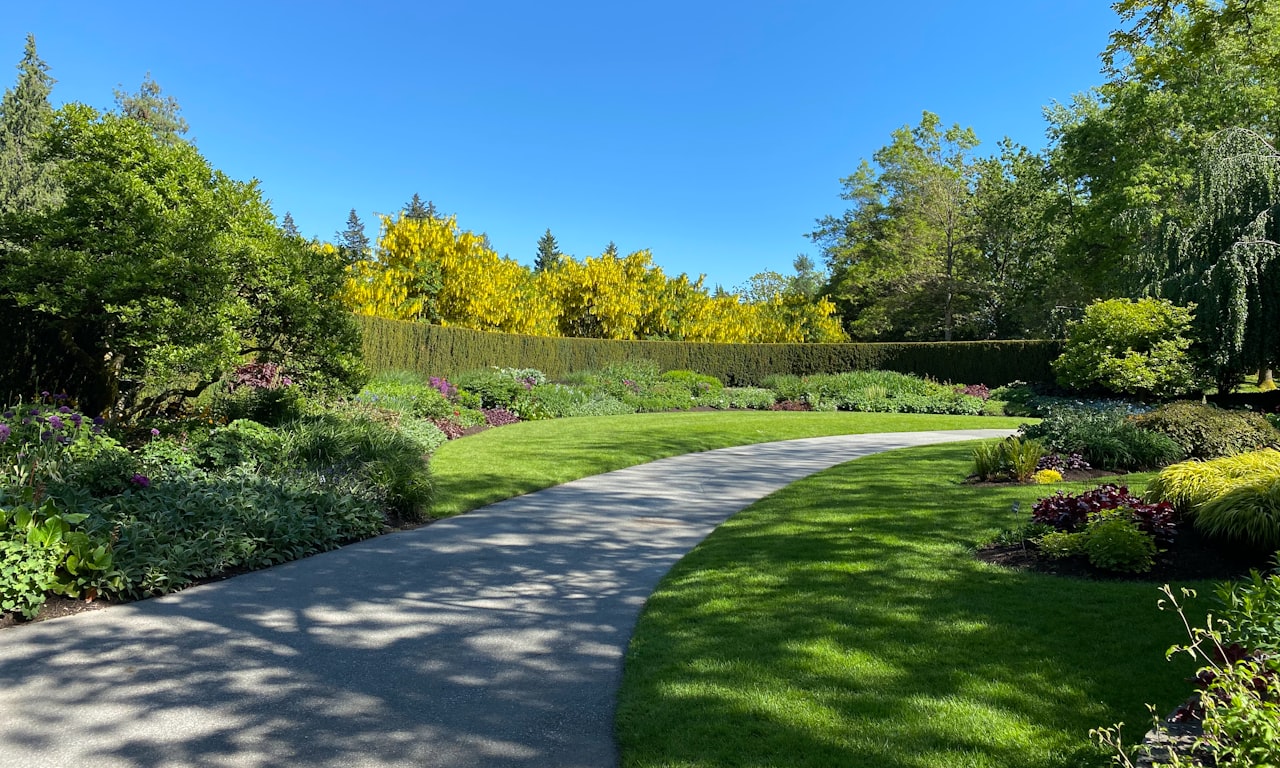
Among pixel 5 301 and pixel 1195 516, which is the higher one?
pixel 5 301

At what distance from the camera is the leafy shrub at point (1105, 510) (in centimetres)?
482

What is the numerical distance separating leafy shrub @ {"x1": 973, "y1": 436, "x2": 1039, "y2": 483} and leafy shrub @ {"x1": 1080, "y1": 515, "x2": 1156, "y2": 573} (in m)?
3.16

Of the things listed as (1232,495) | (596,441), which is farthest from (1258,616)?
(596,441)

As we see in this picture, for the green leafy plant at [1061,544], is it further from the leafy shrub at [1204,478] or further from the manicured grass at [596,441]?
the manicured grass at [596,441]

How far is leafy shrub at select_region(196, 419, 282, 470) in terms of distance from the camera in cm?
671

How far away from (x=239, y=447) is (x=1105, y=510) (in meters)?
7.34

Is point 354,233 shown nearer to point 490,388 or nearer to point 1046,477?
point 490,388

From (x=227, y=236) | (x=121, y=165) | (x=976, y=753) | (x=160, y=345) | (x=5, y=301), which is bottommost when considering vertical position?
(x=976, y=753)

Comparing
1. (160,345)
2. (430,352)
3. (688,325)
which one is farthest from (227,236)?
(688,325)

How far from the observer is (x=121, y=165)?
24.6 ft

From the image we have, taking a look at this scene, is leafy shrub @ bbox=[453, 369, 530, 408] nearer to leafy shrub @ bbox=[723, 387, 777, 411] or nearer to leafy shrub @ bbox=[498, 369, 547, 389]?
leafy shrub @ bbox=[498, 369, 547, 389]

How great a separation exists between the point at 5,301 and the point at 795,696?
8.59 m

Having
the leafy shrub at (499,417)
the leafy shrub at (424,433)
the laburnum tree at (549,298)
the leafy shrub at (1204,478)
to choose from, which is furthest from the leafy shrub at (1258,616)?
the laburnum tree at (549,298)

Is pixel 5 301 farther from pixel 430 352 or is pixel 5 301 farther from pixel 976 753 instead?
pixel 430 352
